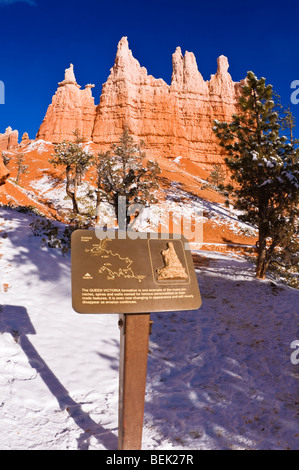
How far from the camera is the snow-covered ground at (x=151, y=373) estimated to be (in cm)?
405

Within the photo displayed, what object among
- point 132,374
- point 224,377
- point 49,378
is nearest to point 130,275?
point 132,374

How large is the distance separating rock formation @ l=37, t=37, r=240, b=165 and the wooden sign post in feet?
251

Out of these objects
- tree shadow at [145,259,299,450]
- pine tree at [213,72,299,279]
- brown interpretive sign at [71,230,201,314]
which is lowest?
tree shadow at [145,259,299,450]

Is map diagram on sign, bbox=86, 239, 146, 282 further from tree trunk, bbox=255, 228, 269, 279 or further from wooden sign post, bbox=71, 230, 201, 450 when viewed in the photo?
tree trunk, bbox=255, 228, 269, 279

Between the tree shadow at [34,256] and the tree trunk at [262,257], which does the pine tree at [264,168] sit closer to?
the tree trunk at [262,257]

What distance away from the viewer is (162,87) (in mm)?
86875

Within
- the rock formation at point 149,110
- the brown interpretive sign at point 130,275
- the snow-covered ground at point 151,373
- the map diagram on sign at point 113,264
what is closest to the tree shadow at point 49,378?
the snow-covered ground at point 151,373

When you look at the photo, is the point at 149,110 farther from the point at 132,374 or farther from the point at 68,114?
the point at 132,374

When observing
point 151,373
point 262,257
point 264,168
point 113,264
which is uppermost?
point 264,168

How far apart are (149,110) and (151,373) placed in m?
87.2

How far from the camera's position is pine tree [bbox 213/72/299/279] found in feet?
38.9

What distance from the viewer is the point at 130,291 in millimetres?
3441

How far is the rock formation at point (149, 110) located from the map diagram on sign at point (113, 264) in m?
76.6

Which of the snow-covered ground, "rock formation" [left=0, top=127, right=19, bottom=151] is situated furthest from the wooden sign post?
"rock formation" [left=0, top=127, right=19, bottom=151]
